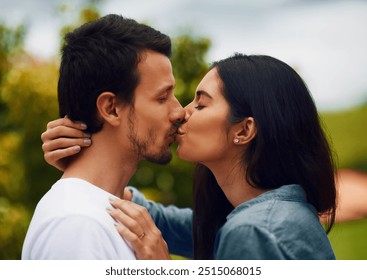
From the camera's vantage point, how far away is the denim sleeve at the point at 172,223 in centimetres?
232

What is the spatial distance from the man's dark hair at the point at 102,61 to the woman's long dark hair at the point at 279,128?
31 cm

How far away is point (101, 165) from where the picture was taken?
1.80 meters

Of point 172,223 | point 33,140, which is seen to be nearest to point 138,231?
point 172,223

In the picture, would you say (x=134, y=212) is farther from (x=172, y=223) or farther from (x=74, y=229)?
(x=172, y=223)

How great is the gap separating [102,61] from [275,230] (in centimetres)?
76

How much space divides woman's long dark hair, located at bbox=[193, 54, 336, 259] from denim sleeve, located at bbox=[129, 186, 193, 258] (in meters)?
0.58

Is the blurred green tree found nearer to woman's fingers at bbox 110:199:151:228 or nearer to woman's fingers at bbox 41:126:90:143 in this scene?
woman's fingers at bbox 41:126:90:143

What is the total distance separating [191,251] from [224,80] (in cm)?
88

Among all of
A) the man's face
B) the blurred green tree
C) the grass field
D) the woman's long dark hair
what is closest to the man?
the man's face

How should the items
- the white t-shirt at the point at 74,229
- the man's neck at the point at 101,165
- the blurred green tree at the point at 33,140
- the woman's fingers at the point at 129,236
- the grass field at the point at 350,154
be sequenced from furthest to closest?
the grass field at the point at 350,154 → the blurred green tree at the point at 33,140 → the man's neck at the point at 101,165 → the woman's fingers at the point at 129,236 → the white t-shirt at the point at 74,229

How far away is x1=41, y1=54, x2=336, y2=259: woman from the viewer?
1687 mm

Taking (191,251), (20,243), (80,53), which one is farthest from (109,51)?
(20,243)

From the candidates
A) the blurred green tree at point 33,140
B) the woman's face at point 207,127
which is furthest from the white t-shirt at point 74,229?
the blurred green tree at point 33,140

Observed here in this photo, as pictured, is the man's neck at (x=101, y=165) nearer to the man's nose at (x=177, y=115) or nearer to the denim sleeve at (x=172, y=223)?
the man's nose at (x=177, y=115)
